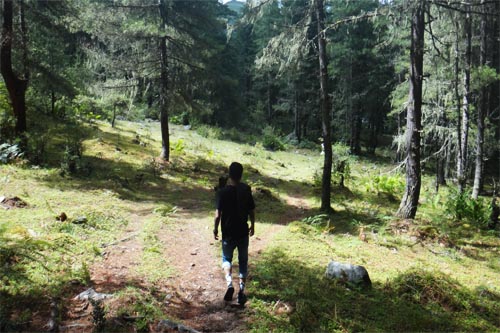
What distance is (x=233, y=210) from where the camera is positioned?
537cm

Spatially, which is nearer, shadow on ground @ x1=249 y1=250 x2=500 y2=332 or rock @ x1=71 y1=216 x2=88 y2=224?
shadow on ground @ x1=249 y1=250 x2=500 y2=332

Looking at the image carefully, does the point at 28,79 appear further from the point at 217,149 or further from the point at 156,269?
the point at 217,149

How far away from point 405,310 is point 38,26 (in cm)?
1476

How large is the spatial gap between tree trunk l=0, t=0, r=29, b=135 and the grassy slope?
1982mm

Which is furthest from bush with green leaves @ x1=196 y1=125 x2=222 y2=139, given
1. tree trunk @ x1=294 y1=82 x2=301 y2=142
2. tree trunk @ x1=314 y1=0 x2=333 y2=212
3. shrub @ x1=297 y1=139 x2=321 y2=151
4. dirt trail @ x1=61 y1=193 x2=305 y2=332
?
dirt trail @ x1=61 y1=193 x2=305 y2=332

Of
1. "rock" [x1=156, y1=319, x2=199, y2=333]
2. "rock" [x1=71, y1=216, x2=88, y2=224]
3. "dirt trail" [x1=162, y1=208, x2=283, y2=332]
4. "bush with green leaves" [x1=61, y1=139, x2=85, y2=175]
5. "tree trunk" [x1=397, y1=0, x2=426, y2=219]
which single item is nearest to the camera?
"rock" [x1=156, y1=319, x2=199, y2=333]

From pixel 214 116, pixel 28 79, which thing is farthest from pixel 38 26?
pixel 214 116

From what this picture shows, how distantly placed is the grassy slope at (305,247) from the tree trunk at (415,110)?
110 cm

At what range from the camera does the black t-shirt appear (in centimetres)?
537

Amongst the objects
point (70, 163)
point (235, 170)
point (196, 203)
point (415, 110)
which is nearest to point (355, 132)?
point (415, 110)

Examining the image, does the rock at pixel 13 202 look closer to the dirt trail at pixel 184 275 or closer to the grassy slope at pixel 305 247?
the grassy slope at pixel 305 247

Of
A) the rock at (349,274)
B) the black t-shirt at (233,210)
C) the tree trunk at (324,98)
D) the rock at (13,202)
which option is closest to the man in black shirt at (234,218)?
the black t-shirt at (233,210)

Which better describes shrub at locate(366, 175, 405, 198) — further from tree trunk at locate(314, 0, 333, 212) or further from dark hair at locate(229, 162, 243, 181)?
dark hair at locate(229, 162, 243, 181)

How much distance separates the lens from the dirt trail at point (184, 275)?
495 centimetres
